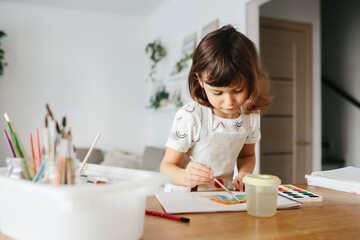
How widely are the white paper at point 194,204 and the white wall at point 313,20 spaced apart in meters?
2.47

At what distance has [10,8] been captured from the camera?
12.7 feet

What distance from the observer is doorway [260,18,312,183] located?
3102 millimetres

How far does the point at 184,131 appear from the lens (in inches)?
45.7

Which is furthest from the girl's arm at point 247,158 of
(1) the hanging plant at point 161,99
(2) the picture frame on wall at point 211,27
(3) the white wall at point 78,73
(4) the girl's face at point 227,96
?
(3) the white wall at point 78,73

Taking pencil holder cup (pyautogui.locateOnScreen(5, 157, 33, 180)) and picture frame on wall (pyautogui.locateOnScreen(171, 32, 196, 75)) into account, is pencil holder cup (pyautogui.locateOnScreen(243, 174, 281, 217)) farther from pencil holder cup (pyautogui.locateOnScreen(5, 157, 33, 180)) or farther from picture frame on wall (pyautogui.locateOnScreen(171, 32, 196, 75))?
picture frame on wall (pyautogui.locateOnScreen(171, 32, 196, 75))

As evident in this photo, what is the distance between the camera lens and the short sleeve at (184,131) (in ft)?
3.77

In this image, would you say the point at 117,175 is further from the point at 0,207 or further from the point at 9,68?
the point at 9,68

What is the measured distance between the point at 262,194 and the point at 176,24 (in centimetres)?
308

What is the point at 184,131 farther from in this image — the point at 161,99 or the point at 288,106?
the point at 161,99

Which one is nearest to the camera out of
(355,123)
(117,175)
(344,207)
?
(117,175)

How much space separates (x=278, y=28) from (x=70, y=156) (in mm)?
2996

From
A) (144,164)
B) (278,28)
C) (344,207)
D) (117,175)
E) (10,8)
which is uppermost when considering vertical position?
(10,8)

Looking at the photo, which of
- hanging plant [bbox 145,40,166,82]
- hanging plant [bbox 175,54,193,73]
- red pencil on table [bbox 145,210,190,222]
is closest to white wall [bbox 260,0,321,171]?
hanging plant [bbox 175,54,193,73]

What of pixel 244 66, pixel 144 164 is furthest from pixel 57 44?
pixel 244 66
